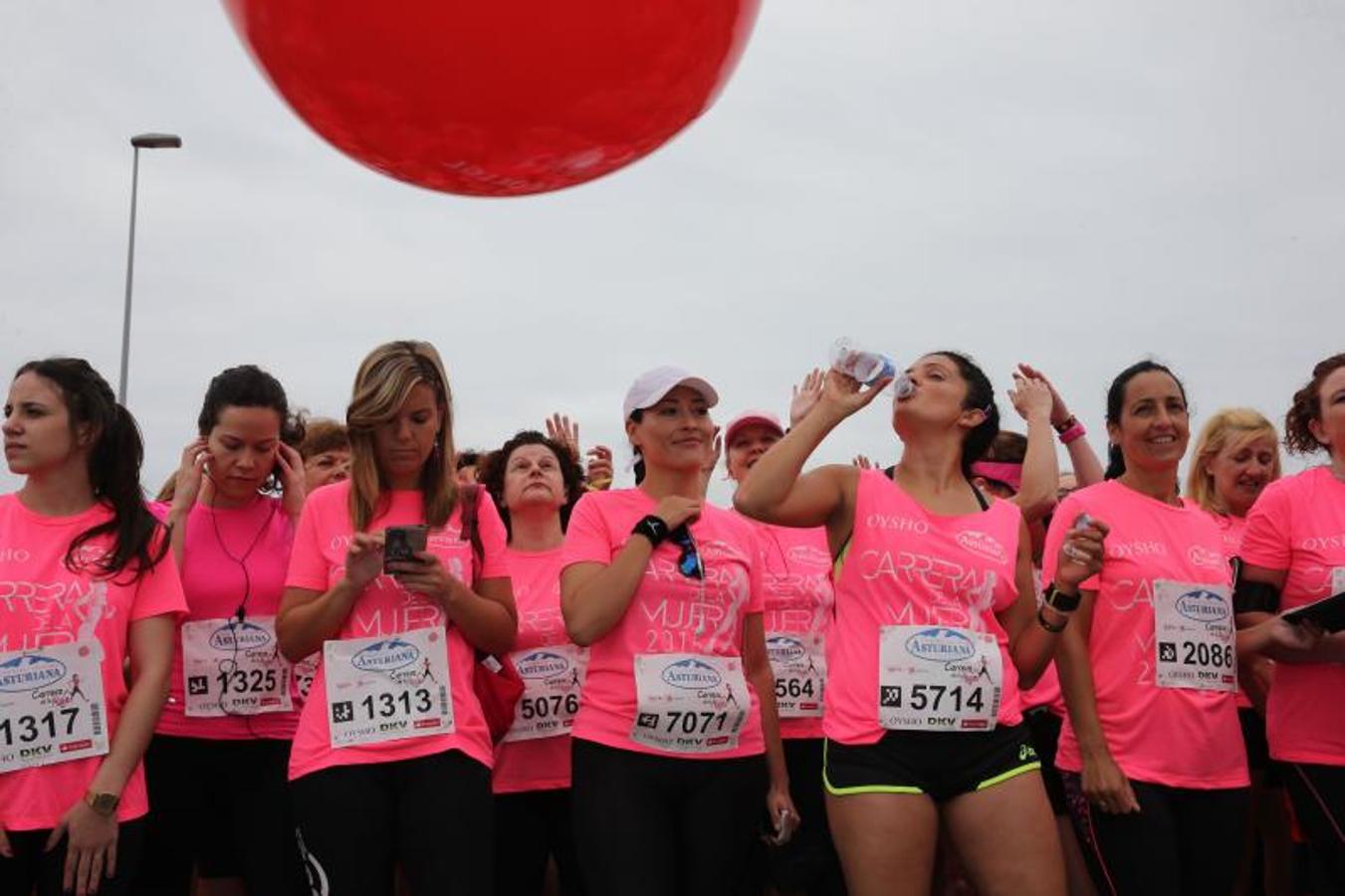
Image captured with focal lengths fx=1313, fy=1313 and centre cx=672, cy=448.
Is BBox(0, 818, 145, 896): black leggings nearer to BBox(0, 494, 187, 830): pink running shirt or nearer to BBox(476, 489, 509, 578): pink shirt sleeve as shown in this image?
BBox(0, 494, 187, 830): pink running shirt

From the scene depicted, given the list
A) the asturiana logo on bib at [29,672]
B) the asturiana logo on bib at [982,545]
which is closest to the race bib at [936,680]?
the asturiana logo on bib at [982,545]

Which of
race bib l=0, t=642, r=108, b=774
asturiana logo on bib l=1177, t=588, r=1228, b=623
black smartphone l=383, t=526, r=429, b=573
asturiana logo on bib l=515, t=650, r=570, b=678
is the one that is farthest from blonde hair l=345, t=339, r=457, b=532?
asturiana logo on bib l=1177, t=588, r=1228, b=623

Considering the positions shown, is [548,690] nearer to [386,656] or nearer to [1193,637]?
[386,656]

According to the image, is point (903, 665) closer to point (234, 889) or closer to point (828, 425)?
point (828, 425)

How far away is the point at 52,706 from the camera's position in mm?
3545

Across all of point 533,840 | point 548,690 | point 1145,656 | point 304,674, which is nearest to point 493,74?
point 304,674

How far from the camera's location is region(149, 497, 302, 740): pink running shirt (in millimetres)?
4227

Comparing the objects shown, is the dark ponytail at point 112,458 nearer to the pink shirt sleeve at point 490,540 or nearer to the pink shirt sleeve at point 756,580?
the pink shirt sleeve at point 490,540

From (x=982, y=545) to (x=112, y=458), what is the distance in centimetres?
260

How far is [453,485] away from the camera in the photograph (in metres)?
3.96

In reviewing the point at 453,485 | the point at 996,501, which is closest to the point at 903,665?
the point at 996,501

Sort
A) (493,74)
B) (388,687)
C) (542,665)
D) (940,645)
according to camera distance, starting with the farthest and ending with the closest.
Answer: (542,665) → (940,645) → (388,687) → (493,74)

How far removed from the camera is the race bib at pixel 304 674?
4.16 metres

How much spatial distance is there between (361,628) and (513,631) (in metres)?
0.45
